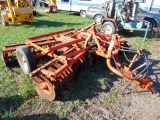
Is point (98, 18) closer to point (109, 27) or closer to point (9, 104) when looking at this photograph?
point (109, 27)

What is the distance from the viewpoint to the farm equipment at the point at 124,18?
8.18m

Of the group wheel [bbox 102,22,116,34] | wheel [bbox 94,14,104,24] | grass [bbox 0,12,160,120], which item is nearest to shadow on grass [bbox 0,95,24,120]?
grass [bbox 0,12,160,120]

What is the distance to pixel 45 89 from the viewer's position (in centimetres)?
364

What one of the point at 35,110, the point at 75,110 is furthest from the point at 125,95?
the point at 35,110

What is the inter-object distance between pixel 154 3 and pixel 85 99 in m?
11.0

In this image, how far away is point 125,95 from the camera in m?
4.01

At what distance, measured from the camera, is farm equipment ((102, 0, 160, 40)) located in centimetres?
818

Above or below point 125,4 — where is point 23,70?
below

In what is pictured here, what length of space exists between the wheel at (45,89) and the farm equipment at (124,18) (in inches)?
219

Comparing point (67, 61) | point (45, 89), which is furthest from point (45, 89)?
point (67, 61)

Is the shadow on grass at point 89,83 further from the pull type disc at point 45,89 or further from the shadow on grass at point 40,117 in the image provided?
the shadow on grass at point 40,117

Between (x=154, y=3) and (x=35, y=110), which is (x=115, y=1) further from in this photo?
(x=35, y=110)

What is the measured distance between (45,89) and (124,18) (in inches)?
238

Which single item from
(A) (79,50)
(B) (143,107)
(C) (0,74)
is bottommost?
(B) (143,107)
